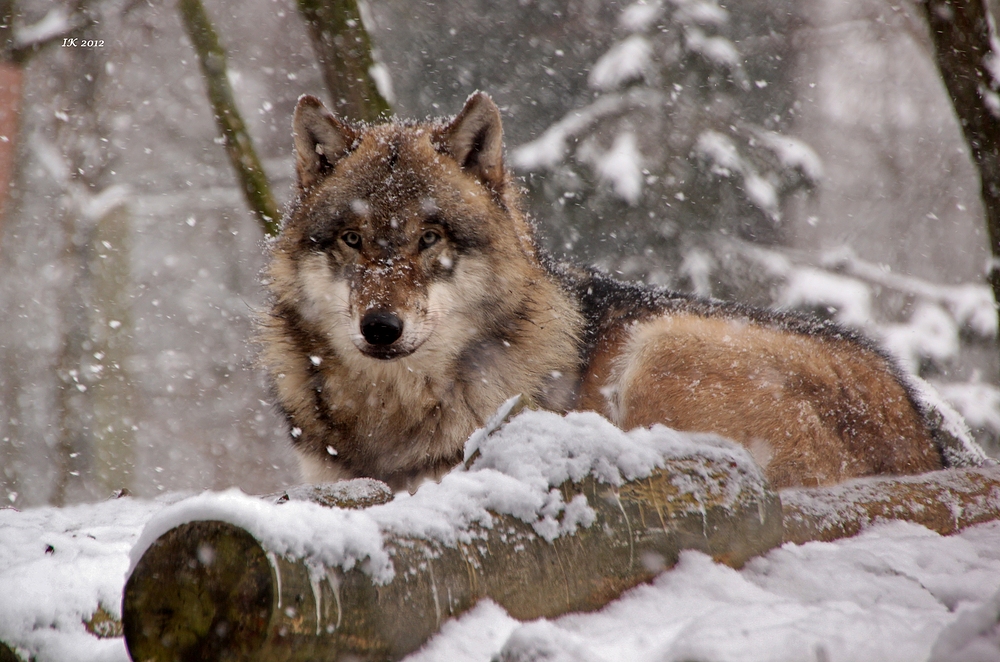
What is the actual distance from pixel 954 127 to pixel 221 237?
39.9 ft

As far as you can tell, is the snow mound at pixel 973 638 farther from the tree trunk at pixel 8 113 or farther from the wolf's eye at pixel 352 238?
the tree trunk at pixel 8 113

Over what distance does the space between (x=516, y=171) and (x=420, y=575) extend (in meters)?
7.20

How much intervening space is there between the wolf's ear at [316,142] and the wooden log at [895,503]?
9.08 feet

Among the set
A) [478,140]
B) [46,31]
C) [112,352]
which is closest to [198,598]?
[478,140]

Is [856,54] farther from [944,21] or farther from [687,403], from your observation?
[687,403]

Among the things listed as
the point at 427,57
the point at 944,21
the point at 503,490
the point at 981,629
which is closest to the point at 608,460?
the point at 503,490

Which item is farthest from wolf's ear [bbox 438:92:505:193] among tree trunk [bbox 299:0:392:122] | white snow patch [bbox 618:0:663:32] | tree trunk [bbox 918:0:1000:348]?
white snow patch [bbox 618:0:663:32]

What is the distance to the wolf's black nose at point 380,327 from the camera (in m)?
3.00

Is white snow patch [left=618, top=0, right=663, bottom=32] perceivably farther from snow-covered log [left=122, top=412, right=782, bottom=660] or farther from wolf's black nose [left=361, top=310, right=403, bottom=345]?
snow-covered log [left=122, top=412, right=782, bottom=660]

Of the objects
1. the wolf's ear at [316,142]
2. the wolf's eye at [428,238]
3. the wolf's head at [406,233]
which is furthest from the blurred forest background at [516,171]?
the wolf's eye at [428,238]

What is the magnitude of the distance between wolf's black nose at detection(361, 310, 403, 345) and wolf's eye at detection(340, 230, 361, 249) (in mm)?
522

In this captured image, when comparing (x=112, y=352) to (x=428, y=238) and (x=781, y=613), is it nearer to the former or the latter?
(x=428, y=238)

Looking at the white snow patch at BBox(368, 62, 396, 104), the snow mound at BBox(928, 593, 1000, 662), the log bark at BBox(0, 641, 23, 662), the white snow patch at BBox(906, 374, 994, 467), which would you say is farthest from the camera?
the white snow patch at BBox(368, 62, 396, 104)

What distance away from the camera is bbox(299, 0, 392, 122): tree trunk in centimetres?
534
